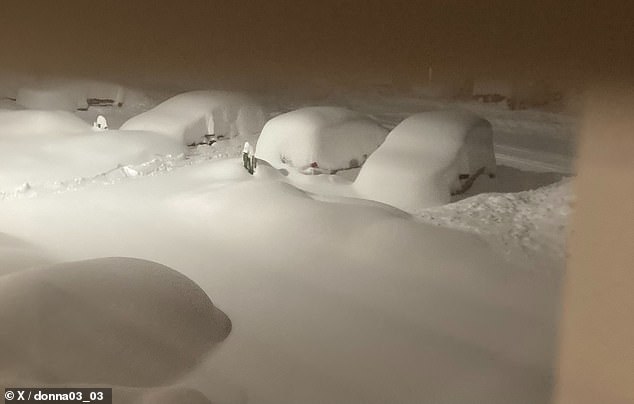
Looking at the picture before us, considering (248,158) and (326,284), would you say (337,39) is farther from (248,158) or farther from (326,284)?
(326,284)

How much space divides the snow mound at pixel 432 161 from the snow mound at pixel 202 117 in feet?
0.82

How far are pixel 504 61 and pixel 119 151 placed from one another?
0.74 m

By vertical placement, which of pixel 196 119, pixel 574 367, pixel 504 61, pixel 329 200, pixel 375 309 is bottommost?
pixel 574 367

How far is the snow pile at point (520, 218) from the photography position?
1.23 metres

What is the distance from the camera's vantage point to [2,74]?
1238 mm

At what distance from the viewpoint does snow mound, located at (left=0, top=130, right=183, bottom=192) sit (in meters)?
1.28

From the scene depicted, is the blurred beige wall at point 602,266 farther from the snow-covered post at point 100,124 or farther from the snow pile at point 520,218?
the snow-covered post at point 100,124

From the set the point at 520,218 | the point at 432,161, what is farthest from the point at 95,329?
the point at 520,218

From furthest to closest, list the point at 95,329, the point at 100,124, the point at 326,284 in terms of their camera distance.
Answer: the point at 100,124, the point at 326,284, the point at 95,329

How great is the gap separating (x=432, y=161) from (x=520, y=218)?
187 mm

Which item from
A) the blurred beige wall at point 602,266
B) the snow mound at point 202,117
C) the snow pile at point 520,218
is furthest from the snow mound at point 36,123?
→ the blurred beige wall at point 602,266

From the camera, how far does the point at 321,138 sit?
1.28 meters

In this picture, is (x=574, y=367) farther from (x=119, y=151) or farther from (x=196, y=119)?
(x=119, y=151)

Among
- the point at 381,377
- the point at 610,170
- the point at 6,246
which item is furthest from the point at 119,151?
the point at 610,170
